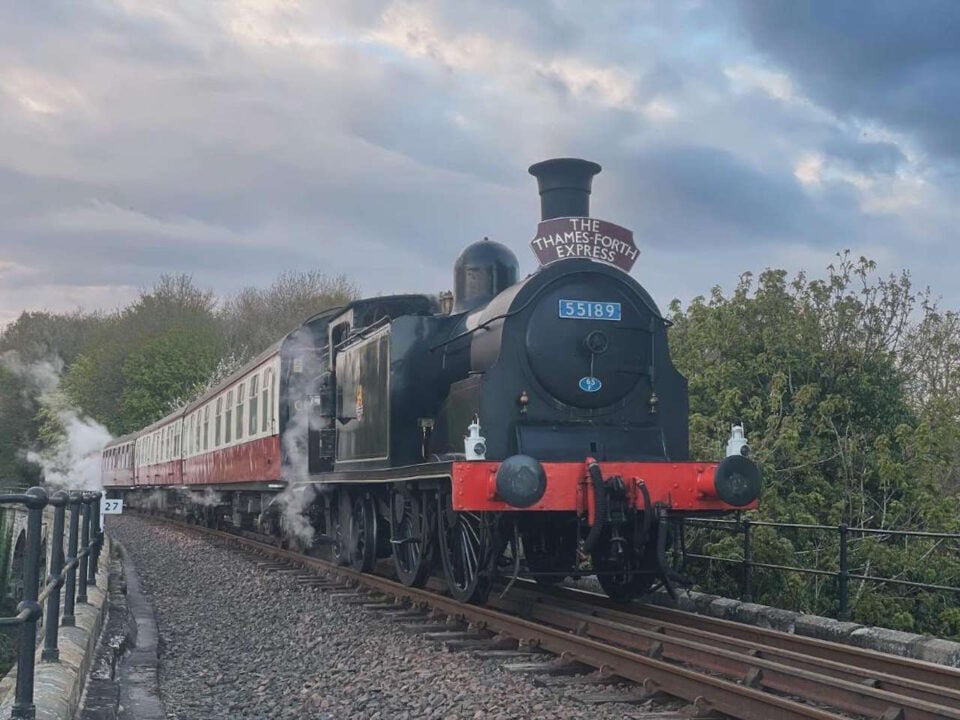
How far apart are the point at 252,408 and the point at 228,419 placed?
278 centimetres

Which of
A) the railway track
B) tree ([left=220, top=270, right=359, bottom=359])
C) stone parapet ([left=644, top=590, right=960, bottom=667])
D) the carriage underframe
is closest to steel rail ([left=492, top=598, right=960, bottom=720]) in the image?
the railway track

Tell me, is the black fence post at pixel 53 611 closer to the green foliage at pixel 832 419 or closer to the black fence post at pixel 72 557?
the black fence post at pixel 72 557

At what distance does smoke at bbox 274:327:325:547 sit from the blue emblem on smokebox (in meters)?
5.56

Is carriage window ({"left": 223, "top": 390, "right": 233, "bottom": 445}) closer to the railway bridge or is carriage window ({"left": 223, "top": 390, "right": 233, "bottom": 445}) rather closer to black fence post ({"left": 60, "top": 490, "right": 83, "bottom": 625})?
the railway bridge

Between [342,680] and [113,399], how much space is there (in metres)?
49.1

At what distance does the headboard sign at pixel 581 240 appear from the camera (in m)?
9.41

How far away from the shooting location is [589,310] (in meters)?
8.69

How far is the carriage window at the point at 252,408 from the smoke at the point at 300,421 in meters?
1.87

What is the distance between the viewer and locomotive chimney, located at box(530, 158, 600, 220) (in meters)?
9.57

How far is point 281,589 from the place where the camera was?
11.0m

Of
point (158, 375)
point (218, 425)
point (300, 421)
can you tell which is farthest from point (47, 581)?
point (158, 375)

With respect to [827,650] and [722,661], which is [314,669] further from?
[827,650]

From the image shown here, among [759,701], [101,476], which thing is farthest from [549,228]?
[101,476]

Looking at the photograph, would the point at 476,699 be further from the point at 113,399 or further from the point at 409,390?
the point at 113,399
